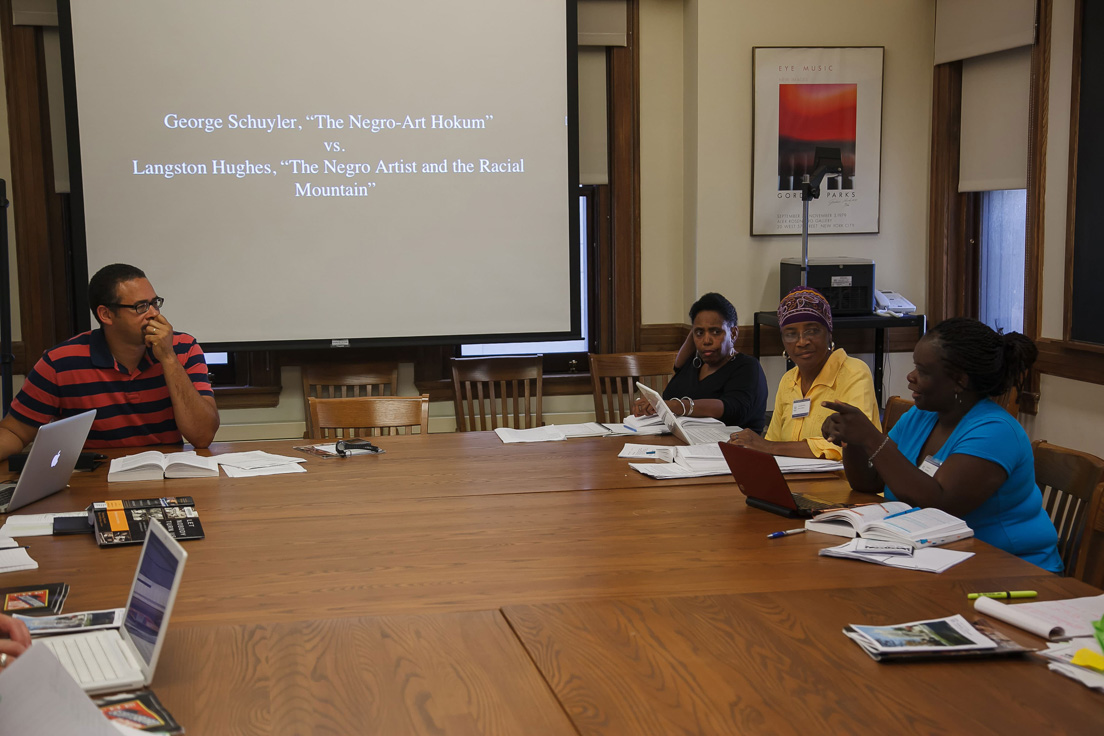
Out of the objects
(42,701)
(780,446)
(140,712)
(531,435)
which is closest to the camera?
(42,701)

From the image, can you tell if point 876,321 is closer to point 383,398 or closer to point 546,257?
point 546,257

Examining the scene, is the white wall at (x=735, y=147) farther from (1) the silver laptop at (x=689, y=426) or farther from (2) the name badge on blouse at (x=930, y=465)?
(2) the name badge on blouse at (x=930, y=465)

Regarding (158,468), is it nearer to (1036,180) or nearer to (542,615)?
(542,615)

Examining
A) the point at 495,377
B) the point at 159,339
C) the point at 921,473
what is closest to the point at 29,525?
the point at 159,339

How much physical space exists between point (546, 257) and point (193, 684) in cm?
369

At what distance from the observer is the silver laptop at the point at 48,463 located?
2393 mm

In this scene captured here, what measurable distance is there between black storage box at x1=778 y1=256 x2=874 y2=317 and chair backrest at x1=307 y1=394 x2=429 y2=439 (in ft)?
6.73

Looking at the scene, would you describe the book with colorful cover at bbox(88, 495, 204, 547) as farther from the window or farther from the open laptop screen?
the window

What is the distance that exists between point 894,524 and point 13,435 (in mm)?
2612

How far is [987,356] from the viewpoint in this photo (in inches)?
89.4

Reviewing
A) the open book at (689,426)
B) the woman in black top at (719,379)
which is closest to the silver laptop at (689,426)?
the open book at (689,426)

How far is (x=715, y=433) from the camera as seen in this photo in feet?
11.1

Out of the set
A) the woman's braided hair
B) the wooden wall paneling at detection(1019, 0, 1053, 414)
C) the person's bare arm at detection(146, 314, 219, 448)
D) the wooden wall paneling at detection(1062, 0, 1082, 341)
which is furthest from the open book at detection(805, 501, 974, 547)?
the wooden wall paneling at detection(1019, 0, 1053, 414)

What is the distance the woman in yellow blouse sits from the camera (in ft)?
9.92
